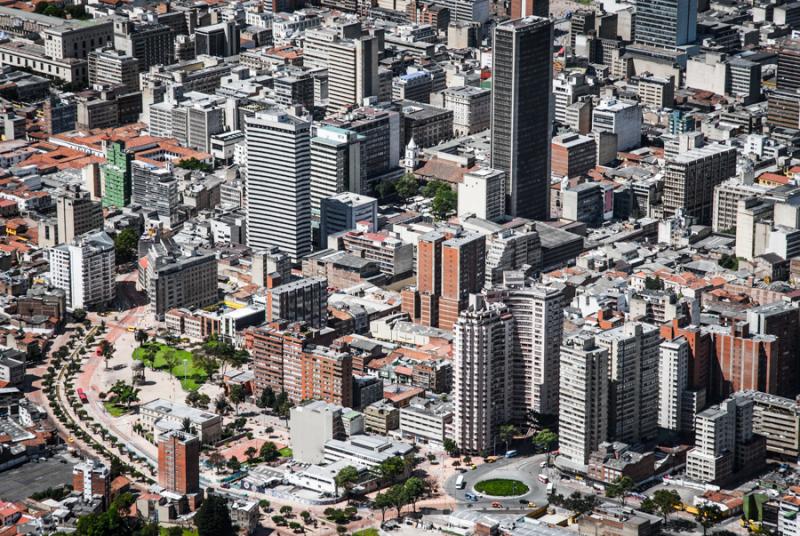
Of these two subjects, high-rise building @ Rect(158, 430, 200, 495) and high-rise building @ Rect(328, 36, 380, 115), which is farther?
high-rise building @ Rect(328, 36, 380, 115)

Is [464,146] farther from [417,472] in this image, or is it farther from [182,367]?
[417,472]

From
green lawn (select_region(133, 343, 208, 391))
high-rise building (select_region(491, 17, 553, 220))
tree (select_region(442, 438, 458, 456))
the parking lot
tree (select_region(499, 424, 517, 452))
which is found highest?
high-rise building (select_region(491, 17, 553, 220))

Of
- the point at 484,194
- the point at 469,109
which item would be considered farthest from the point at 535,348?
the point at 469,109

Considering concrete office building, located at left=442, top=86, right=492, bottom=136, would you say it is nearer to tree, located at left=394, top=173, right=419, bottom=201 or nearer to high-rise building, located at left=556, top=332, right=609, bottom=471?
tree, located at left=394, top=173, right=419, bottom=201

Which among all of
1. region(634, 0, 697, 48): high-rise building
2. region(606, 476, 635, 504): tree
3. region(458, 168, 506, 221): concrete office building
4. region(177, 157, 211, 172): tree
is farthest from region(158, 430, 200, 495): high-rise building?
region(634, 0, 697, 48): high-rise building

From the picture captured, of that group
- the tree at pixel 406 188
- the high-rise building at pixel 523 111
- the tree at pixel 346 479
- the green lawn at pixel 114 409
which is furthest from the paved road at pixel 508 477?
the tree at pixel 406 188

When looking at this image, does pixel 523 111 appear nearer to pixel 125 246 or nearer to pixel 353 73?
pixel 125 246
